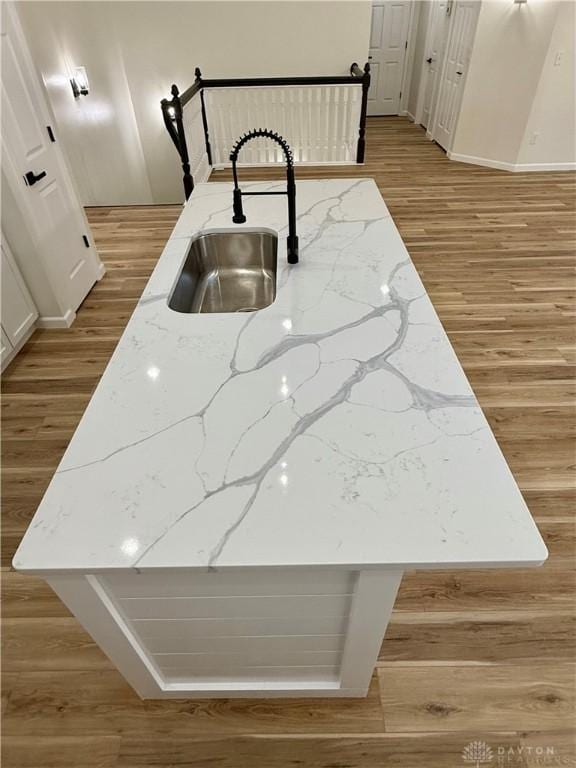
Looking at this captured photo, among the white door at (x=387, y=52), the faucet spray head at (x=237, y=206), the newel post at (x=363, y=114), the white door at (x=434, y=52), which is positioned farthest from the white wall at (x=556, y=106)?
the faucet spray head at (x=237, y=206)

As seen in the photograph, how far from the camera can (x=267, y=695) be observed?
4.64ft

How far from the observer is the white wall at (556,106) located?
438cm

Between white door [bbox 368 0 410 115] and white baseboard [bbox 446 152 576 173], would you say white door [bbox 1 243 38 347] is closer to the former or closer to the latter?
white baseboard [bbox 446 152 576 173]

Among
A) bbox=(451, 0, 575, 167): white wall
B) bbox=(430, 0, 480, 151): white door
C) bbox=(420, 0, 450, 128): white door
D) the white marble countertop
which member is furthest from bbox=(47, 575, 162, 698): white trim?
bbox=(420, 0, 450, 128): white door

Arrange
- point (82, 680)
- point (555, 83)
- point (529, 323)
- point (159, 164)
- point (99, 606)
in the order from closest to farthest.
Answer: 1. point (99, 606)
2. point (82, 680)
3. point (529, 323)
4. point (555, 83)
5. point (159, 164)

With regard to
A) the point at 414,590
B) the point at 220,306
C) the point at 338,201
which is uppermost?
the point at 338,201

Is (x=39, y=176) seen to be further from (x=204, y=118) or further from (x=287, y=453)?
(x=287, y=453)

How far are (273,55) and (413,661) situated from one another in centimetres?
574

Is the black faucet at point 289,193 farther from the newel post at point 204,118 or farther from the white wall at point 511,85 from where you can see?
the white wall at point 511,85

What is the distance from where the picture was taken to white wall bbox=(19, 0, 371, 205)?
461 cm

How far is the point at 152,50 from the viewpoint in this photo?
4.75m

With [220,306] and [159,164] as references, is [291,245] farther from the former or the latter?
[159,164]

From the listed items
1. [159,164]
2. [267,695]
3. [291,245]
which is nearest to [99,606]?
[267,695]

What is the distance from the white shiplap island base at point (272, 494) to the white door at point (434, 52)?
6.02 meters
